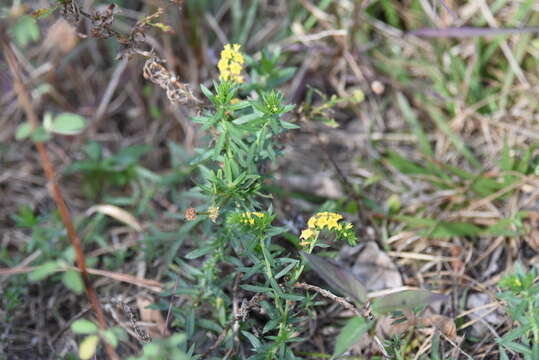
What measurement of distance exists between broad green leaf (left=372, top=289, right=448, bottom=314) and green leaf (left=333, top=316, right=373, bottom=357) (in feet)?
0.23

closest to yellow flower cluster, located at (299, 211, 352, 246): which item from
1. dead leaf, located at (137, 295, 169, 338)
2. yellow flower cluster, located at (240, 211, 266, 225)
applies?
yellow flower cluster, located at (240, 211, 266, 225)

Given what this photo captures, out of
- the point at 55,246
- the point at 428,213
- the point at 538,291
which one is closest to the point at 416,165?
the point at 428,213

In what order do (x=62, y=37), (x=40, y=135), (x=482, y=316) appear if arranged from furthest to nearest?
1. (x=62, y=37)
2. (x=482, y=316)
3. (x=40, y=135)

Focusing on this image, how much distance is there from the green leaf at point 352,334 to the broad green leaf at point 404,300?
7cm

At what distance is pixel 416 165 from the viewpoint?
292 cm

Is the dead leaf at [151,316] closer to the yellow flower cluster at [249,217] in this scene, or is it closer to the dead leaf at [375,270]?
the yellow flower cluster at [249,217]

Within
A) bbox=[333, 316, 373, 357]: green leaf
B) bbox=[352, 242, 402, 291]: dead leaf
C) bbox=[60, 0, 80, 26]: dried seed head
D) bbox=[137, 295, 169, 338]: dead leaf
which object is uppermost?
bbox=[60, 0, 80, 26]: dried seed head

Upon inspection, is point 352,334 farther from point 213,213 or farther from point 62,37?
point 62,37

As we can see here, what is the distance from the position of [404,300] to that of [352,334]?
229mm

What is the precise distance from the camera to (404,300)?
1915mm

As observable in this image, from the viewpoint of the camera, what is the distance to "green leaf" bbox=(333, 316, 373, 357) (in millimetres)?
1892

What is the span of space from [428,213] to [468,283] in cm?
42

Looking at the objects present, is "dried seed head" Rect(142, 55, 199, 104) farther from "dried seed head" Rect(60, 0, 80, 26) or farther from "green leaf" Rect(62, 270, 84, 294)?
"green leaf" Rect(62, 270, 84, 294)

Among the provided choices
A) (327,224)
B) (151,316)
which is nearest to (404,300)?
(327,224)
